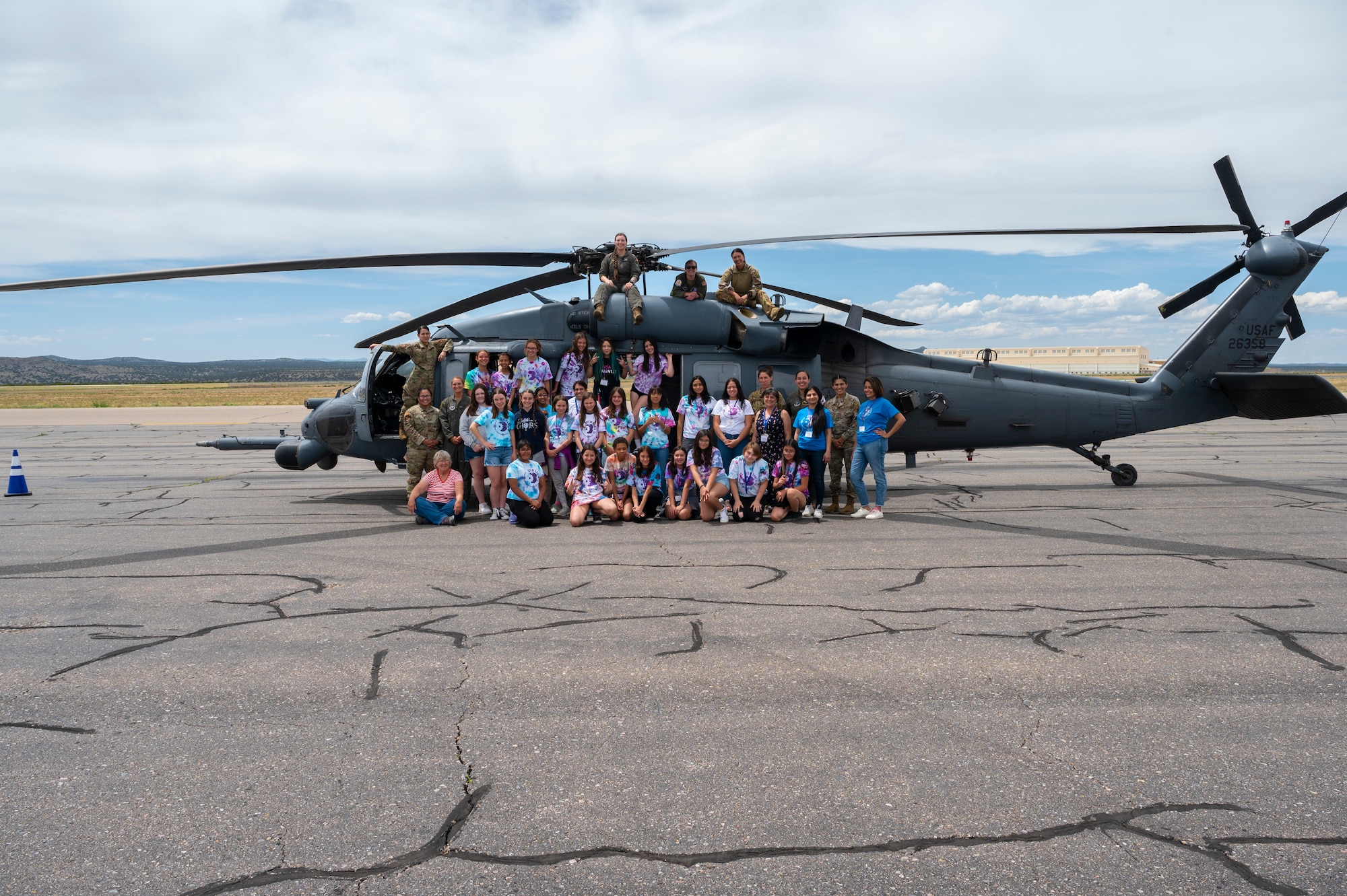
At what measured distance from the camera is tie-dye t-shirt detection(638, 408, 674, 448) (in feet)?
35.6

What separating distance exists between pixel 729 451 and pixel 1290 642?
6557 mm

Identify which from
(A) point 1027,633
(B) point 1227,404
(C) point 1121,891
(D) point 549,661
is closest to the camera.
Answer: (C) point 1121,891

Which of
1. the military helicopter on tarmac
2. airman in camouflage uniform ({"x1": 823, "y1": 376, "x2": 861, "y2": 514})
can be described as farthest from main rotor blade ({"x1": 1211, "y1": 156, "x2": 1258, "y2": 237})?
airman in camouflage uniform ({"x1": 823, "y1": 376, "x2": 861, "y2": 514})

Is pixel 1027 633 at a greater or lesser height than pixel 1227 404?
lesser

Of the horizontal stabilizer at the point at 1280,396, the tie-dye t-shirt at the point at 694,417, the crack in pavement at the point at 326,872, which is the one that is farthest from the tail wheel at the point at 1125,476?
the crack in pavement at the point at 326,872

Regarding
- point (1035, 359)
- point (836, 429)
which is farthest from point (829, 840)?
point (1035, 359)

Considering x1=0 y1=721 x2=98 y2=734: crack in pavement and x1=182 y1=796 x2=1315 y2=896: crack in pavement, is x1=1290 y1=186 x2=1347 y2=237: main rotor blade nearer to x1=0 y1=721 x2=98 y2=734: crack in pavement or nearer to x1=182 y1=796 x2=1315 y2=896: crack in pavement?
x1=182 y1=796 x2=1315 y2=896: crack in pavement

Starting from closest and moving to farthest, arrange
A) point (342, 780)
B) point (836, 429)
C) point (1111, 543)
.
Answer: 1. point (342, 780)
2. point (1111, 543)
3. point (836, 429)

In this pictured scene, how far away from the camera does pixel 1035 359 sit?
135750 mm

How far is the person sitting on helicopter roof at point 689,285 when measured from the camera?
469 inches

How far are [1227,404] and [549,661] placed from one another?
12421mm

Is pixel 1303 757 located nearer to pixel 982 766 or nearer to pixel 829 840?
pixel 982 766

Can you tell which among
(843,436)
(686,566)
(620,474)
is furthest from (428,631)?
(843,436)

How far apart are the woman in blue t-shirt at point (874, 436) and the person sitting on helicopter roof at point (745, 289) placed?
6.86 feet
